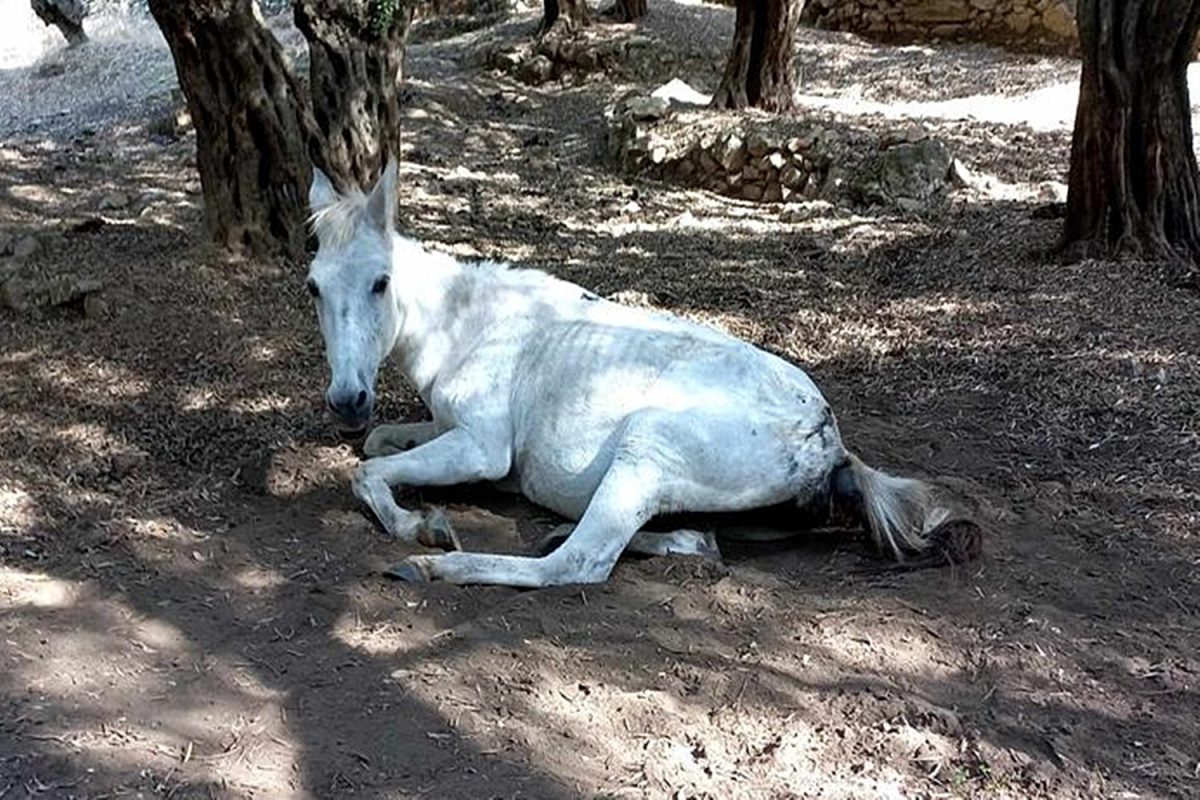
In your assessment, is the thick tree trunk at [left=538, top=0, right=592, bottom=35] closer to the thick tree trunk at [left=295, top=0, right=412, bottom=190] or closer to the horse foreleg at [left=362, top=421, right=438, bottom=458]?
the thick tree trunk at [left=295, top=0, right=412, bottom=190]

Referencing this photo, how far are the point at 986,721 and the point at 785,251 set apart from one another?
510 cm

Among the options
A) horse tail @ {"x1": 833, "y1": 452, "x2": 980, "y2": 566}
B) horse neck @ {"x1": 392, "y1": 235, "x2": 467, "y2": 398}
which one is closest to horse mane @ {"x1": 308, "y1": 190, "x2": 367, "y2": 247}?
horse neck @ {"x1": 392, "y1": 235, "x2": 467, "y2": 398}

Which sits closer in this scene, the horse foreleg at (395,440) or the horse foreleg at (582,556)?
the horse foreleg at (582,556)

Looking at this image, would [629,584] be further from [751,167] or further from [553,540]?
[751,167]

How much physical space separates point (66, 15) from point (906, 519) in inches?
749

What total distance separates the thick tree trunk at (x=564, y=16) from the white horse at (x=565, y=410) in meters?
11.0

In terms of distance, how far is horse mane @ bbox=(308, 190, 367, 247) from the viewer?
4.05 metres

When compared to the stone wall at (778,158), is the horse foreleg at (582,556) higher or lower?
lower

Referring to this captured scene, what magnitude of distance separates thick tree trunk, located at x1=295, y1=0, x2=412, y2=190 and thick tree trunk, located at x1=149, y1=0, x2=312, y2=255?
0.22 m

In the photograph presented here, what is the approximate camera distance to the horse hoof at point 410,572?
11.9 ft

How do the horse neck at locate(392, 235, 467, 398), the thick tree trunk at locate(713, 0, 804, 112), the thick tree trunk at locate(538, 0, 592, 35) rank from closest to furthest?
the horse neck at locate(392, 235, 467, 398)
the thick tree trunk at locate(713, 0, 804, 112)
the thick tree trunk at locate(538, 0, 592, 35)

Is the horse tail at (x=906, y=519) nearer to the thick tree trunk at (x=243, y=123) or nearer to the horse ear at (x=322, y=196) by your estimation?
the horse ear at (x=322, y=196)

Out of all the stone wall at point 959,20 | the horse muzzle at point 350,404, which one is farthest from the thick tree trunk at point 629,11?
the horse muzzle at point 350,404

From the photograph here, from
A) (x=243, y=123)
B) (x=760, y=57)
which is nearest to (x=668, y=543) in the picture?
(x=243, y=123)
